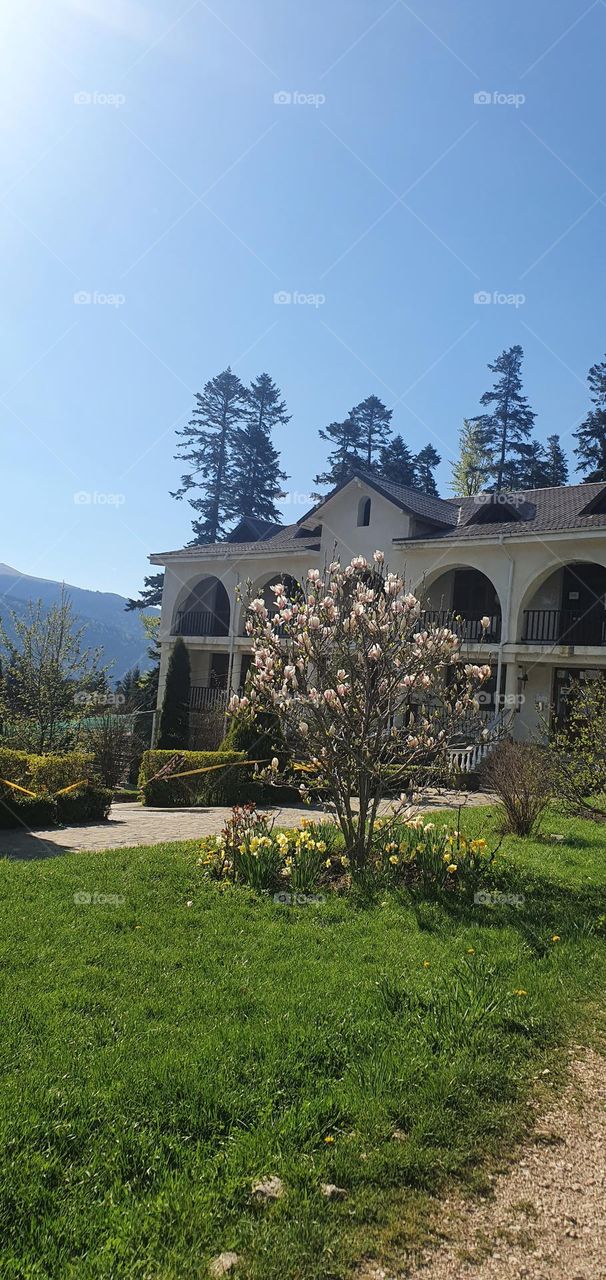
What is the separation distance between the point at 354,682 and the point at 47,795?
19.7ft

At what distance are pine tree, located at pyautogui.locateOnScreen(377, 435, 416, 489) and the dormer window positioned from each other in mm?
21111

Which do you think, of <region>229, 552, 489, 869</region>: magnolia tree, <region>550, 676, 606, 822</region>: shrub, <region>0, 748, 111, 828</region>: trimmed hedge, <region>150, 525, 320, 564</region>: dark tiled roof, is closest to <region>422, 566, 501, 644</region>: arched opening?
<region>150, 525, 320, 564</region>: dark tiled roof

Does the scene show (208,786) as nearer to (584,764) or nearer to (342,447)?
(584,764)

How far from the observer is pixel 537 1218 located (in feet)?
9.73

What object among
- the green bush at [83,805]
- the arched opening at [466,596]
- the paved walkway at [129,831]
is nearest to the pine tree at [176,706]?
the arched opening at [466,596]

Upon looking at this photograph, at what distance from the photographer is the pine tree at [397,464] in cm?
4722

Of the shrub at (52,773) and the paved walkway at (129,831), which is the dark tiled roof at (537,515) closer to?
the paved walkway at (129,831)

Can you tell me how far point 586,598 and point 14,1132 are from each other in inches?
882

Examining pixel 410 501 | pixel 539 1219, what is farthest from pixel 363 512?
pixel 539 1219

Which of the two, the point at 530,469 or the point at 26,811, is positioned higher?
the point at 530,469

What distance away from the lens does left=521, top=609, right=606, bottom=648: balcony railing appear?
22.7m

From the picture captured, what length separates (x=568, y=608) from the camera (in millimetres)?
23641

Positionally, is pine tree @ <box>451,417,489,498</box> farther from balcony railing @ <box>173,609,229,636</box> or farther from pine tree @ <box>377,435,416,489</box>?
balcony railing @ <box>173,609,229,636</box>

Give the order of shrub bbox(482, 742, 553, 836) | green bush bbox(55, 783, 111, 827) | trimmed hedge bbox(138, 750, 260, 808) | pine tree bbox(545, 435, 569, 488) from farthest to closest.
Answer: pine tree bbox(545, 435, 569, 488), trimmed hedge bbox(138, 750, 260, 808), green bush bbox(55, 783, 111, 827), shrub bbox(482, 742, 553, 836)
